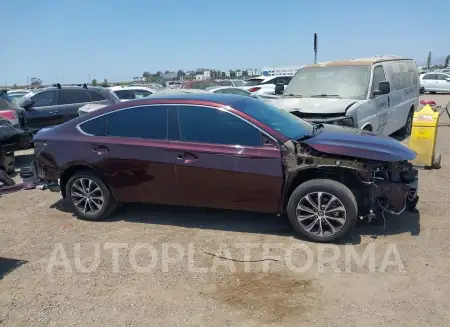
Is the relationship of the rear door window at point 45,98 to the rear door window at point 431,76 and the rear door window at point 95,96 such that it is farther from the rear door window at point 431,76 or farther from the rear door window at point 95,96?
the rear door window at point 431,76

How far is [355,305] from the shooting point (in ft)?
11.3

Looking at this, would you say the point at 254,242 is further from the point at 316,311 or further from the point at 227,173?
the point at 316,311

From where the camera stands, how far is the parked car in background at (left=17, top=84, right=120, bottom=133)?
11.1 meters

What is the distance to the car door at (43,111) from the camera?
1106 centimetres

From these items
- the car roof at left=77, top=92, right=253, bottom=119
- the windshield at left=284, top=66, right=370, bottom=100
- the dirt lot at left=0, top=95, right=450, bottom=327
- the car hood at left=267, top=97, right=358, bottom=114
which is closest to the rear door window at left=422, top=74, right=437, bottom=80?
the windshield at left=284, top=66, right=370, bottom=100

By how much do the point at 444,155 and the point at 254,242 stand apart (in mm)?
5935

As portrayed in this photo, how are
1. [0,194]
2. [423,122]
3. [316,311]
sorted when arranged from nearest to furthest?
[316,311] < [0,194] < [423,122]

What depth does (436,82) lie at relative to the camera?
2931cm

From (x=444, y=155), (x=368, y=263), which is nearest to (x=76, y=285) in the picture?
(x=368, y=263)

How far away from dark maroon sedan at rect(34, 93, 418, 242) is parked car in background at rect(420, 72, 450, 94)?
2746cm

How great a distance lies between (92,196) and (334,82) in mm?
5387

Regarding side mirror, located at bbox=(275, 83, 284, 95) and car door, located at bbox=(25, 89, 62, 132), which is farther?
car door, located at bbox=(25, 89, 62, 132)

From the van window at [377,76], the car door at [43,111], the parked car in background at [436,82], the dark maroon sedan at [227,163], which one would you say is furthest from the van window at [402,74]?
the parked car in background at [436,82]

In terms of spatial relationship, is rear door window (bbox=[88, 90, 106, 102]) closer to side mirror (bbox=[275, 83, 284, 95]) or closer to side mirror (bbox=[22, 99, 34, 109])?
side mirror (bbox=[22, 99, 34, 109])
